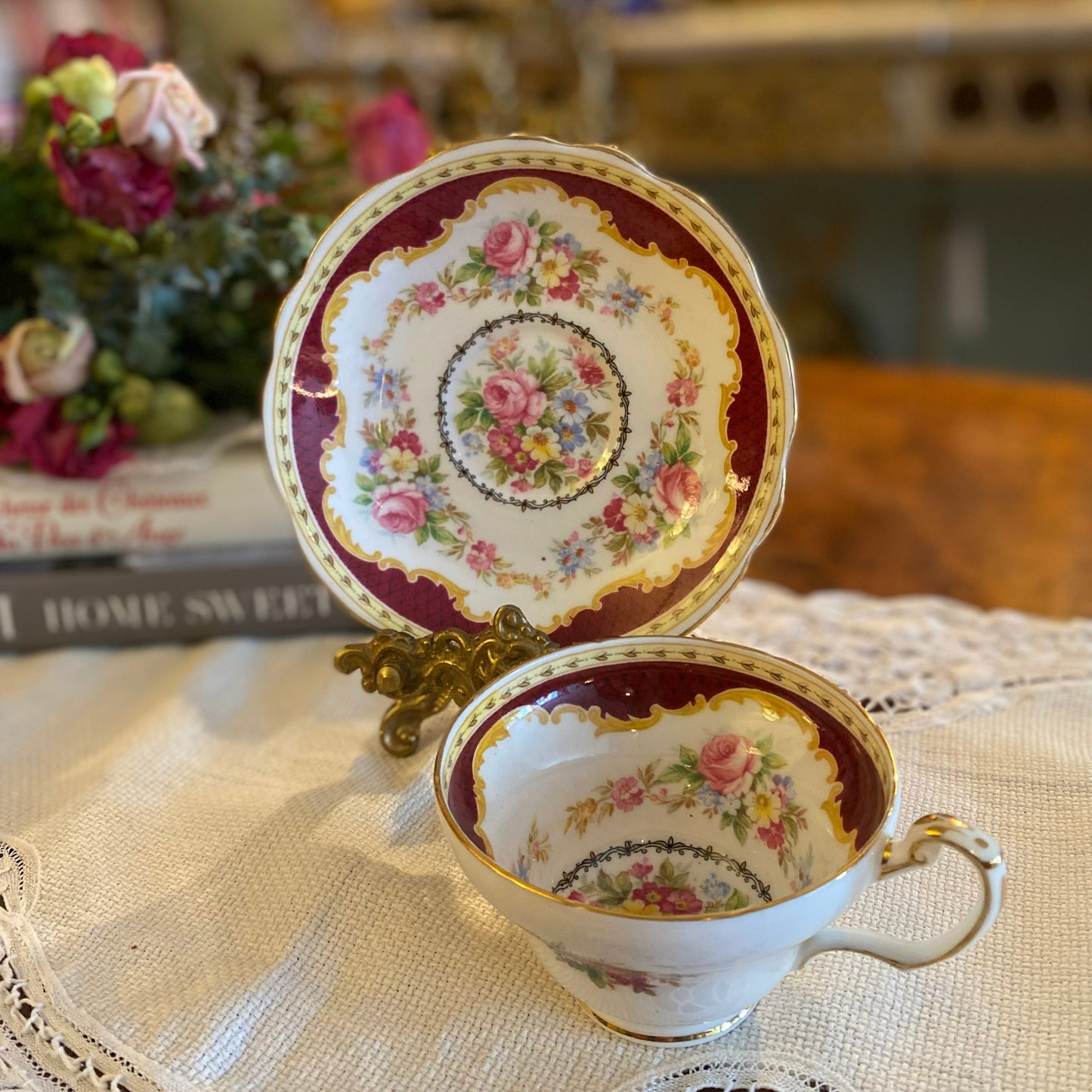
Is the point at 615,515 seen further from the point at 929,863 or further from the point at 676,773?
the point at 929,863

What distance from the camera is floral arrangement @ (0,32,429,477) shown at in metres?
0.74

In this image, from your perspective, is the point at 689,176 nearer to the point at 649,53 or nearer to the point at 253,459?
the point at 649,53

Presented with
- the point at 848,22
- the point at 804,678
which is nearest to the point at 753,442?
the point at 804,678

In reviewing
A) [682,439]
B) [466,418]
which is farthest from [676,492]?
[466,418]

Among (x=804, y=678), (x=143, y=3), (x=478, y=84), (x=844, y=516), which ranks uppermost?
(x=143, y=3)

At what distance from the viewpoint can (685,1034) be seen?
1.59 feet

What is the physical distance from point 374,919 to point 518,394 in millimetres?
305

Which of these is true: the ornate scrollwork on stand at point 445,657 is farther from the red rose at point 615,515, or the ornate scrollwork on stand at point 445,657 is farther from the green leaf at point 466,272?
the green leaf at point 466,272

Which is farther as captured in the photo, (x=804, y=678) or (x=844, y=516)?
(x=844, y=516)

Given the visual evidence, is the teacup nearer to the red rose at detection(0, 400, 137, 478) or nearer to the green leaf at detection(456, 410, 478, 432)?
the green leaf at detection(456, 410, 478, 432)

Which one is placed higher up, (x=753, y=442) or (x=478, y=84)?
(x=478, y=84)

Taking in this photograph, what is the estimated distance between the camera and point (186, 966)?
1.75ft

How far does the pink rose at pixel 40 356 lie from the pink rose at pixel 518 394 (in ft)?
1.09

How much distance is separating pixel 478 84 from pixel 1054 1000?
6.57 ft
